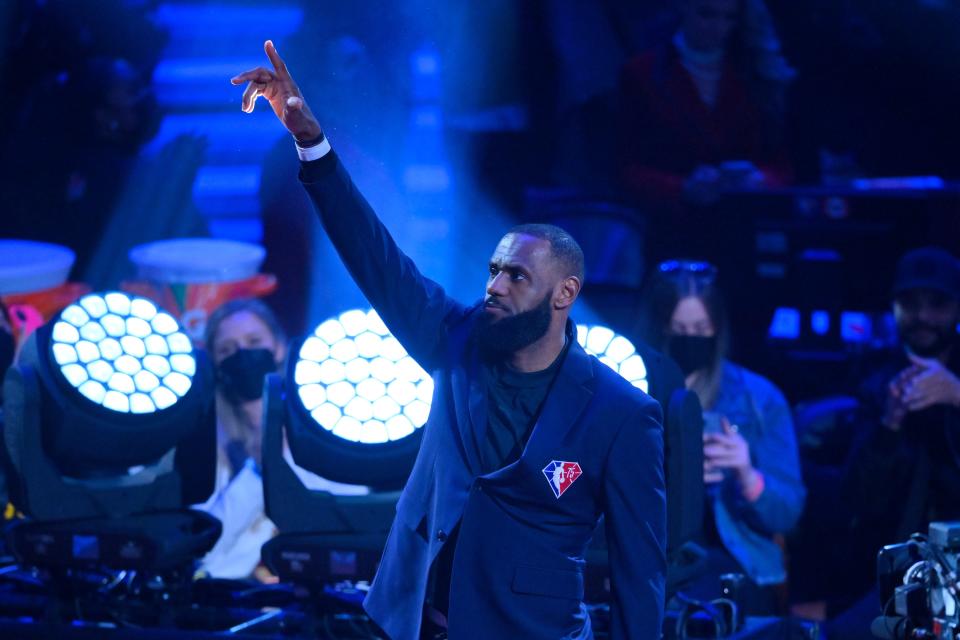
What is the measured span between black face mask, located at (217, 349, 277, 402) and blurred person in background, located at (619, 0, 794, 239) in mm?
1454

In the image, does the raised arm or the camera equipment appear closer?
the raised arm

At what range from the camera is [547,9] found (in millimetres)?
4723

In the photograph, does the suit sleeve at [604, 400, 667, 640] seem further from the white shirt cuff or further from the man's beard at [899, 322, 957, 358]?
the man's beard at [899, 322, 957, 358]

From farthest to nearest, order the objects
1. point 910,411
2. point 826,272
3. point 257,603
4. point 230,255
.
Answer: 1. point 230,255
2. point 826,272
3. point 910,411
4. point 257,603

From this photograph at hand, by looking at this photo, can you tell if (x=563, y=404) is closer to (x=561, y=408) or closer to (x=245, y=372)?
(x=561, y=408)

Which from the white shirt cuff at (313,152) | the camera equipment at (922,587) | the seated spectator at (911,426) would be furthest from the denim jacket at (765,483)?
the white shirt cuff at (313,152)

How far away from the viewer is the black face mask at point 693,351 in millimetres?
4016

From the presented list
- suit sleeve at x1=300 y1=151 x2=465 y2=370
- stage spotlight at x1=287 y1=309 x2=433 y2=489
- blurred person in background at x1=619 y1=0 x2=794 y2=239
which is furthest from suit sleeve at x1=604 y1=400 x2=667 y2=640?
blurred person in background at x1=619 y1=0 x2=794 y2=239

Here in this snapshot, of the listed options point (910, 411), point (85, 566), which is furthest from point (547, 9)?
point (85, 566)

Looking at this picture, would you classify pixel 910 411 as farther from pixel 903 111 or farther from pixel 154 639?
pixel 154 639

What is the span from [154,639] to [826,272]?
249 cm

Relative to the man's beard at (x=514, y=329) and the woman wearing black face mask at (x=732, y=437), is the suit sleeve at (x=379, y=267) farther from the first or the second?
the woman wearing black face mask at (x=732, y=437)

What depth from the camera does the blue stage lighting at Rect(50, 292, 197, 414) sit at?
3307 mm

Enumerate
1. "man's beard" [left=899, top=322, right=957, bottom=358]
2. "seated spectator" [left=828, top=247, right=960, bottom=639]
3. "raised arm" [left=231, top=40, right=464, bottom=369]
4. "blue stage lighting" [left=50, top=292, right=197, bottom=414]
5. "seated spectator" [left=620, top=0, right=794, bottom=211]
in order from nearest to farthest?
"raised arm" [left=231, top=40, right=464, bottom=369] → "blue stage lighting" [left=50, top=292, right=197, bottom=414] → "seated spectator" [left=828, top=247, right=960, bottom=639] → "man's beard" [left=899, top=322, right=957, bottom=358] → "seated spectator" [left=620, top=0, right=794, bottom=211]
